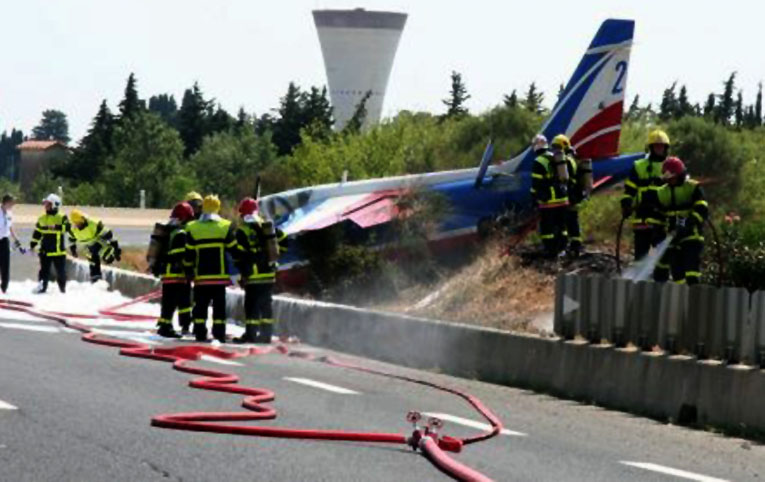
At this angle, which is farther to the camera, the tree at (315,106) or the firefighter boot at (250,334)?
the tree at (315,106)

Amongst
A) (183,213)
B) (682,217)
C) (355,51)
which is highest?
(355,51)

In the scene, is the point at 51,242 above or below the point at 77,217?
below

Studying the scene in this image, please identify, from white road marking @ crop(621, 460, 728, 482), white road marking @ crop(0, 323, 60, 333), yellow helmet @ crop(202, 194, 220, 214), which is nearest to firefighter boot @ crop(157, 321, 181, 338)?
white road marking @ crop(0, 323, 60, 333)

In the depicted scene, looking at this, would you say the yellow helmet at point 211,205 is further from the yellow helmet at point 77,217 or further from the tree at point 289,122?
the tree at point 289,122

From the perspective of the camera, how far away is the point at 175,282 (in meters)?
21.7

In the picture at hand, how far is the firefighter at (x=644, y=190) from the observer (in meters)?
20.0

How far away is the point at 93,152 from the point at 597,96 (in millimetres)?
90938

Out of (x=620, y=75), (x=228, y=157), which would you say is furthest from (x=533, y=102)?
(x=228, y=157)

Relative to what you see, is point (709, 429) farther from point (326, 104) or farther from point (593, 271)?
point (326, 104)

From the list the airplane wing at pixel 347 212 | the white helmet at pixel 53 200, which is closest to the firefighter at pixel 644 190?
the airplane wing at pixel 347 212

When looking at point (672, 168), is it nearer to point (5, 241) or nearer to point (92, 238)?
point (5, 241)

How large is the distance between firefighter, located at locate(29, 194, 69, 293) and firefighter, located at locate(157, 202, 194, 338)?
719 centimetres

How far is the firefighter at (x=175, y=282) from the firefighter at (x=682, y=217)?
234 inches

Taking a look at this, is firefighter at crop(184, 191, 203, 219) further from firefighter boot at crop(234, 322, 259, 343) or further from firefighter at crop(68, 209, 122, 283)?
firefighter at crop(68, 209, 122, 283)
